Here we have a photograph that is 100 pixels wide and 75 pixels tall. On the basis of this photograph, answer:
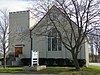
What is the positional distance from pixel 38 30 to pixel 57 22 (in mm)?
3956

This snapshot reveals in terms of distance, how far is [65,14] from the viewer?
2875cm

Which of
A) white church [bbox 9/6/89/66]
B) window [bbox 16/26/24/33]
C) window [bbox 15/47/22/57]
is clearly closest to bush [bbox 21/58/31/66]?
white church [bbox 9/6/89/66]

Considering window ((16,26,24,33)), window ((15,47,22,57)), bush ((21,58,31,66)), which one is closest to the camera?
bush ((21,58,31,66))

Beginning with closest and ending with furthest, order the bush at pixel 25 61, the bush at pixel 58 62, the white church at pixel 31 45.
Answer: the bush at pixel 58 62 → the white church at pixel 31 45 → the bush at pixel 25 61

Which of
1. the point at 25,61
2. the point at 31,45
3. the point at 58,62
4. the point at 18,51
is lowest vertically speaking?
the point at 58,62

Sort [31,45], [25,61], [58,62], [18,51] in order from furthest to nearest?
[18,51], [25,61], [31,45], [58,62]

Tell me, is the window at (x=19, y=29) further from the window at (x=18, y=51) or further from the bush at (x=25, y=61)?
the bush at (x=25, y=61)

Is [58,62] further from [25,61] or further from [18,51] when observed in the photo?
[18,51]

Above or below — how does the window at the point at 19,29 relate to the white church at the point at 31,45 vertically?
above

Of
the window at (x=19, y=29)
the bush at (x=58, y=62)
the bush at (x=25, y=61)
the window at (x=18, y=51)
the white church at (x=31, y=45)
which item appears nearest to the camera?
the bush at (x=58, y=62)

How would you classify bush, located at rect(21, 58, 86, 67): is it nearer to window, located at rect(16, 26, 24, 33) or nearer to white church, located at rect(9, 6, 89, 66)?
white church, located at rect(9, 6, 89, 66)

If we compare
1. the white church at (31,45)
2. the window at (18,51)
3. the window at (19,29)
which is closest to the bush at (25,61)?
the white church at (31,45)

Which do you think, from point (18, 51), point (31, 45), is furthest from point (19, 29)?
point (31, 45)

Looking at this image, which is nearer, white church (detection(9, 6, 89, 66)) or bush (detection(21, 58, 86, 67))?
bush (detection(21, 58, 86, 67))
